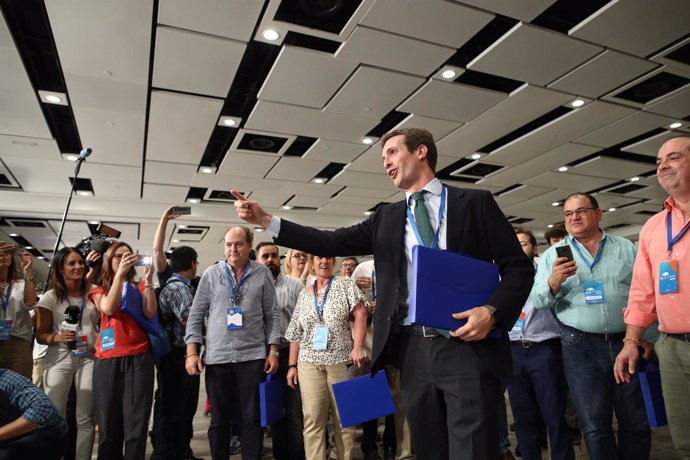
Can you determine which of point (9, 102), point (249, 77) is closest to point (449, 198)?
point (249, 77)

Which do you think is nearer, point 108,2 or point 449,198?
point 449,198

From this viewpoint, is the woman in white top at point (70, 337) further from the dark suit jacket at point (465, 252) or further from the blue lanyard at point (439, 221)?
the blue lanyard at point (439, 221)

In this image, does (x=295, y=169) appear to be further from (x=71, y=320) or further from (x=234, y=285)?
(x=71, y=320)

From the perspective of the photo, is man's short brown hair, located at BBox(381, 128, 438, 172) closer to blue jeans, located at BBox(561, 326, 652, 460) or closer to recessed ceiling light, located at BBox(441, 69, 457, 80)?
blue jeans, located at BBox(561, 326, 652, 460)

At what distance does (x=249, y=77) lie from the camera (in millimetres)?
4707

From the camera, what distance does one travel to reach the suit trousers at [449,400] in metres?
1.25

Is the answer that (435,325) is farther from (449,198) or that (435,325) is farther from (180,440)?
(180,440)

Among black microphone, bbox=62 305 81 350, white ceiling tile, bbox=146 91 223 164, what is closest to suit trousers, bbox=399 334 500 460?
black microphone, bbox=62 305 81 350

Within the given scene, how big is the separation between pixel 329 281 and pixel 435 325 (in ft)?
5.99

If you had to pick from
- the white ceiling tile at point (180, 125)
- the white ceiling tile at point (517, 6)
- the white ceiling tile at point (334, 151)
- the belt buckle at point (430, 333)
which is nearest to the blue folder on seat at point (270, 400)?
the belt buckle at point (430, 333)

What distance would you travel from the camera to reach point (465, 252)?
4.55 feet

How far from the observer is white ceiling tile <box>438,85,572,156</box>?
509 centimetres

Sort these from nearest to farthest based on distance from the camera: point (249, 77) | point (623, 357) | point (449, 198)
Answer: point (449, 198) < point (623, 357) < point (249, 77)

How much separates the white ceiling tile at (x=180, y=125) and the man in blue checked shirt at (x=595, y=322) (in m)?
4.03
